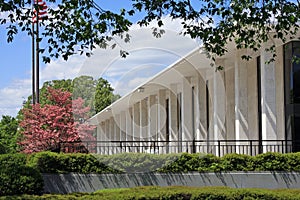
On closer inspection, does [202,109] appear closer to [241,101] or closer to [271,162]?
Answer: [241,101]

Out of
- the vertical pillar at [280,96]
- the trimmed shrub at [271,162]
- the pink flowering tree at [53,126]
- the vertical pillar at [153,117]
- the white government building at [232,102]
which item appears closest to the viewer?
the trimmed shrub at [271,162]

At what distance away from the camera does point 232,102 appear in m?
24.7

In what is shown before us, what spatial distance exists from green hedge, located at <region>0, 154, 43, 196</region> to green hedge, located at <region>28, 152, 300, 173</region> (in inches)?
135

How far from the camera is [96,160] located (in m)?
17.5

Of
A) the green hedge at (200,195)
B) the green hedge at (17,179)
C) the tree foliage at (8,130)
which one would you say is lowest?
the green hedge at (200,195)

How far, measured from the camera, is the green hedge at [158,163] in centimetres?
1667

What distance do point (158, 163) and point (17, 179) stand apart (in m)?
5.50

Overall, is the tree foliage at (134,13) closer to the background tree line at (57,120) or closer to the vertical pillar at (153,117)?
the background tree line at (57,120)

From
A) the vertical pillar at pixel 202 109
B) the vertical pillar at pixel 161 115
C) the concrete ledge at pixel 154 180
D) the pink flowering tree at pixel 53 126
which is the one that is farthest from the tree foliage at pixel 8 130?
the concrete ledge at pixel 154 180

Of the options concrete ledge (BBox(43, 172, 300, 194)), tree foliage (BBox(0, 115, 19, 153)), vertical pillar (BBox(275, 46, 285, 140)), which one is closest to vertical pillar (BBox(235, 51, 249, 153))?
vertical pillar (BBox(275, 46, 285, 140))

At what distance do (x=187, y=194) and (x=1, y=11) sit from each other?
577 centimetres

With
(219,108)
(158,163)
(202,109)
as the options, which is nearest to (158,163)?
(158,163)

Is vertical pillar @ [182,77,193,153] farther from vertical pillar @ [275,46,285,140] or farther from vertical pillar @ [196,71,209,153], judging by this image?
vertical pillar @ [275,46,285,140]

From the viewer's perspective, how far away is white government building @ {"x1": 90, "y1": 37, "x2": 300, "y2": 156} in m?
18.4
